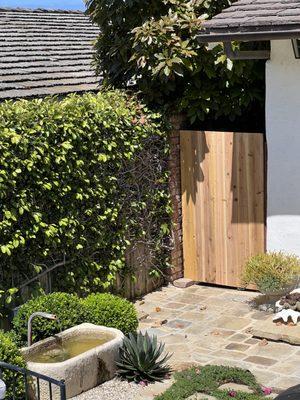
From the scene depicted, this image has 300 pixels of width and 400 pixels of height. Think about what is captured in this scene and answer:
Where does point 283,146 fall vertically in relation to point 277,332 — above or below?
above

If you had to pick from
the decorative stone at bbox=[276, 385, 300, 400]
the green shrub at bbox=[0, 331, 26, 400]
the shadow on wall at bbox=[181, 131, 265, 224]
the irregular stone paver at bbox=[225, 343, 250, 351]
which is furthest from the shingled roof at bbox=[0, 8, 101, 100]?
the decorative stone at bbox=[276, 385, 300, 400]

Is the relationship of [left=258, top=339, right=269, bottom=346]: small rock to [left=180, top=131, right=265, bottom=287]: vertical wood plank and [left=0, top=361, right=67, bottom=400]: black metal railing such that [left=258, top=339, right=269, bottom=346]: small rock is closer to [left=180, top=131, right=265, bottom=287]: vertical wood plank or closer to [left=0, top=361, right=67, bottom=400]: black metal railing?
[left=180, top=131, right=265, bottom=287]: vertical wood plank

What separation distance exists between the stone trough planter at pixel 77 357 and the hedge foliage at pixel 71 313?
165 mm

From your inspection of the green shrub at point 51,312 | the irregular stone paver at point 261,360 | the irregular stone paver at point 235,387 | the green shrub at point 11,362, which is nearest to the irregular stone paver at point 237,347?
the irregular stone paver at point 261,360

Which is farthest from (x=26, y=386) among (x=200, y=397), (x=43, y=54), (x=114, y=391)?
(x=43, y=54)

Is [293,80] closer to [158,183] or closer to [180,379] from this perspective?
[158,183]

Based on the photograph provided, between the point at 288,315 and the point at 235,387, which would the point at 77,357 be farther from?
A: the point at 288,315

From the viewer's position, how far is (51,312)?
7.40 meters

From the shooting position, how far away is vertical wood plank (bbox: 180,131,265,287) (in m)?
10.2

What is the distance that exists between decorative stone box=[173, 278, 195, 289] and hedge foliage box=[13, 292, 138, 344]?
2.83m

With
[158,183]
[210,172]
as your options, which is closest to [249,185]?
[210,172]

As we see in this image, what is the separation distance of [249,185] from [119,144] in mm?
2088

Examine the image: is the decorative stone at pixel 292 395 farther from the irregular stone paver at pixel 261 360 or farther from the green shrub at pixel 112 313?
the green shrub at pixel 112 313

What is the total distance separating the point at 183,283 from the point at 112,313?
3.11 metres
